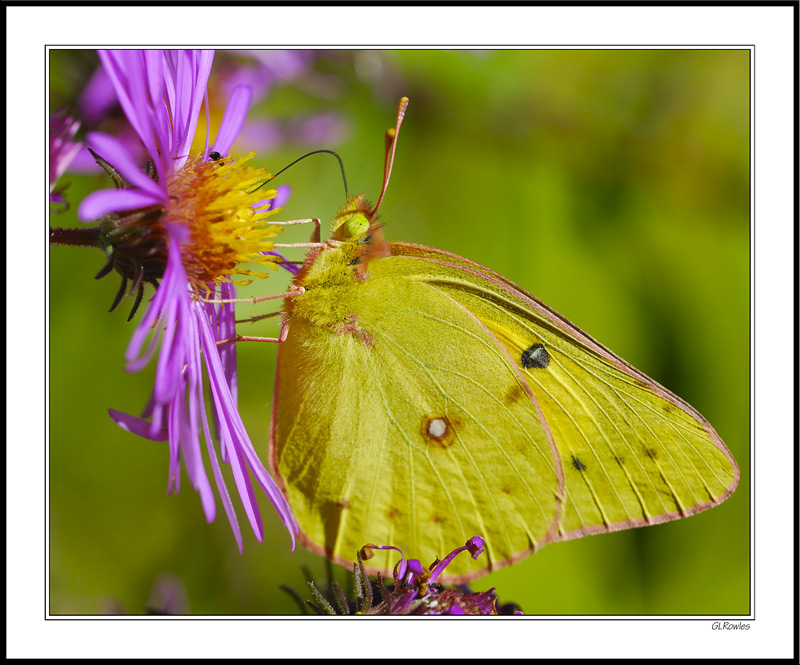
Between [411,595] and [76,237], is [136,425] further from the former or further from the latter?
[411,595]

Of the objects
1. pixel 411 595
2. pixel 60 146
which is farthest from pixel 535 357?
pixel 60 146

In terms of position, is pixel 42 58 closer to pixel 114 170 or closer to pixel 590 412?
pixel 114 170

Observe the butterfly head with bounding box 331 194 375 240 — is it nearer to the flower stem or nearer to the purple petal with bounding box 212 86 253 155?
the purple petal with bounding box 212 86 253 155

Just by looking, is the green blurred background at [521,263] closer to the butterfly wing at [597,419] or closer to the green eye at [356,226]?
the butterfly wing at [597,419]

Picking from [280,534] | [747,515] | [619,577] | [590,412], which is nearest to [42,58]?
[590,412]

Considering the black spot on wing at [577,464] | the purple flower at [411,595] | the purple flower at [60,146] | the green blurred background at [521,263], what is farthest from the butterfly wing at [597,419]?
the purple flower at [60,146]

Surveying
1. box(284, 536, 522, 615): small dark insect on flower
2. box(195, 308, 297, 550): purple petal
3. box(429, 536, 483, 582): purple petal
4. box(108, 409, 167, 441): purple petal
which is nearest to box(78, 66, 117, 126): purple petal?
box(195, 308, 297, 550): purple petal
